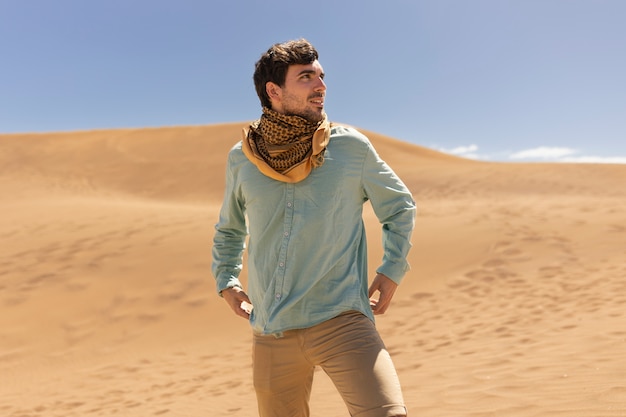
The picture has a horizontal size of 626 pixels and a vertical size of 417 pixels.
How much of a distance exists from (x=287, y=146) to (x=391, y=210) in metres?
0.43

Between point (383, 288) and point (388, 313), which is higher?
point (383, 288)

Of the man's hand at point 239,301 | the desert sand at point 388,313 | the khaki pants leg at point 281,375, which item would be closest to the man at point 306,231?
the khaki pants leg at point 281,375

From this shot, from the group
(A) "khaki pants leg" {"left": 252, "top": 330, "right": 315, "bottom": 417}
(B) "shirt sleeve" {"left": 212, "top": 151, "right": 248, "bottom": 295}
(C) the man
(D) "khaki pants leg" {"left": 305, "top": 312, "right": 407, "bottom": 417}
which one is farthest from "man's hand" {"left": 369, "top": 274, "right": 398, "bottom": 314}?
(B) "shirt sleeve" {"left": 212, "top": 151, "right": 248, "bottom": 295}

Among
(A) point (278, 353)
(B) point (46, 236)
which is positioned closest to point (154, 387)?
(A) point (278, 353)

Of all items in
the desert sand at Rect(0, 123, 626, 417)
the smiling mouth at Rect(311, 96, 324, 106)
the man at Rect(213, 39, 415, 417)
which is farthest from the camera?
the desert sand at Rect(0, 123, 626, 417)

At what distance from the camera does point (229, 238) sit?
236 centimetres

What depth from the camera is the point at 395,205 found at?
2082mm

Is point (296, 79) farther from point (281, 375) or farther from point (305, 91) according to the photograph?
point (281, 375)

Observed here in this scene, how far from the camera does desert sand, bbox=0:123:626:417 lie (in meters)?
5.20

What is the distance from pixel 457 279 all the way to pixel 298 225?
26.7 feet

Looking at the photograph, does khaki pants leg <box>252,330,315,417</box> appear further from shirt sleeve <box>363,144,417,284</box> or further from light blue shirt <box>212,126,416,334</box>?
shirt sleeve <box>363,144,417,284</box>

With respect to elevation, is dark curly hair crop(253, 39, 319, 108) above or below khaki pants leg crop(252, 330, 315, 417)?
above

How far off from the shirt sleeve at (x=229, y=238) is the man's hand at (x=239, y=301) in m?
0.02

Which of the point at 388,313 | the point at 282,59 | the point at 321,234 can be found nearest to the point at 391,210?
the point at 321,234
